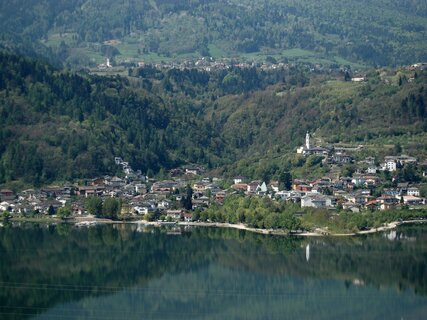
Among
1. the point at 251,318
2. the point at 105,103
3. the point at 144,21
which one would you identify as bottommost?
the point at 251,318

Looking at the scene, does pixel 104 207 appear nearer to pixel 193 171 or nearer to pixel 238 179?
pixel 238 179

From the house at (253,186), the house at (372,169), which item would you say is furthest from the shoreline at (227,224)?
the house at (372,169)

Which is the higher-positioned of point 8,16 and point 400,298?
point 8,16

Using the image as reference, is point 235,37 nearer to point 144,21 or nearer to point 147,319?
point 144,21

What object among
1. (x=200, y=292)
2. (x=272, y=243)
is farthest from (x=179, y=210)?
(x=200, y=292)

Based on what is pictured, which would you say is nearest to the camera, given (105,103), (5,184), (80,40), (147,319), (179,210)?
(147,319)

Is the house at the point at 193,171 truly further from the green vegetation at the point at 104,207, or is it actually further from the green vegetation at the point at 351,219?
the green vegetation at the point at 351,219

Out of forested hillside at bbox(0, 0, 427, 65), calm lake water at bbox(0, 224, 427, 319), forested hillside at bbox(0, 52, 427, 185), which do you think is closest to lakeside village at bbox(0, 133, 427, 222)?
forested hillside at bbox(0, 52, 427, 185)
